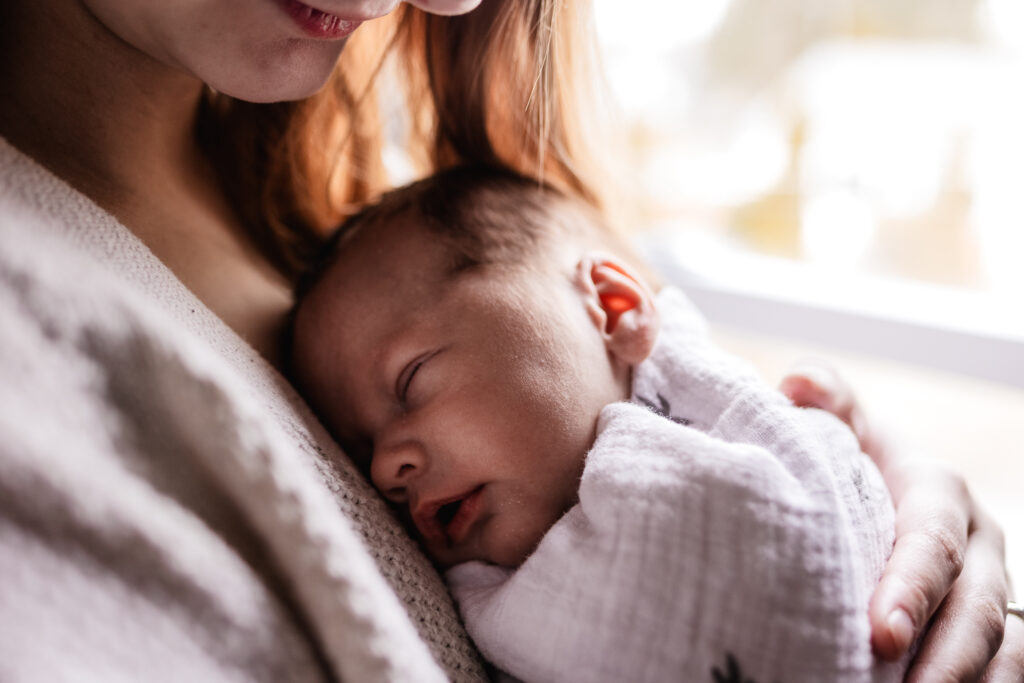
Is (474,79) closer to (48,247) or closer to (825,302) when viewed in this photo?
(48,247)

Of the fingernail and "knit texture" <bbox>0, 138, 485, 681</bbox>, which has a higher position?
"knit texture" <bbox>0, 138, 485, 681</bbox>

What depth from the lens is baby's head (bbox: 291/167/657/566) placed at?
27.2 inches

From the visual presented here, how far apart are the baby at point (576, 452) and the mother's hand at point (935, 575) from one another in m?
0.02

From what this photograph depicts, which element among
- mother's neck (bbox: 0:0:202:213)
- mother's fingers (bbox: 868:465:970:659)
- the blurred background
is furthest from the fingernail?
the blurred background

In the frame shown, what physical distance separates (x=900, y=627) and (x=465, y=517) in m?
0.34

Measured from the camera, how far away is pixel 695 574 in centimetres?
55

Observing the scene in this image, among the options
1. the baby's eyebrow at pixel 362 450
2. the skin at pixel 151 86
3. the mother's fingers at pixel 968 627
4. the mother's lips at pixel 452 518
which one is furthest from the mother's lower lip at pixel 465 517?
the mother's fingers at pixel 968 627

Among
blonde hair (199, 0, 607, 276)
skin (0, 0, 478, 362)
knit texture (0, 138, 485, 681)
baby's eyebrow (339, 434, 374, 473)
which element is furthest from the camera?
blonde hair (199, 0, 607, 276)

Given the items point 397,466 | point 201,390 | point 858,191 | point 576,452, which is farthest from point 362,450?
point 858,191

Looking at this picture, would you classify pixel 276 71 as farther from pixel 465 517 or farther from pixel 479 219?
pixel 465 517

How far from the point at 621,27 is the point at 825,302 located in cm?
81

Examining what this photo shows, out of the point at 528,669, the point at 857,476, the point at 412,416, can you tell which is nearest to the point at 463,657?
the point at 528,669

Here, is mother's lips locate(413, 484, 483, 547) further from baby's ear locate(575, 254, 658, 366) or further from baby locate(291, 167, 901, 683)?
baby's ear locate(575, 254, 658, 366)

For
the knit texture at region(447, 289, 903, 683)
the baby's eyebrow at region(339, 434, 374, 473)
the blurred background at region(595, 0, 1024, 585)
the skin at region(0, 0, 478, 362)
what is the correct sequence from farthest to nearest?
the blurred background at region(595, 0, 1024, 585) < the baby's eyebrow at region(339, 434, 374, 473) < the skin at region(0, 0, 478, 362) < the knit texture at region(447, 289, 903, 683)
